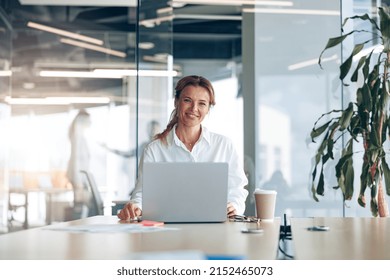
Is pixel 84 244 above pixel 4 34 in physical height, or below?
below

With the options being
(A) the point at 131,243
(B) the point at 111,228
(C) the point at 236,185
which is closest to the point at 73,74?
(C) the point at 236,185

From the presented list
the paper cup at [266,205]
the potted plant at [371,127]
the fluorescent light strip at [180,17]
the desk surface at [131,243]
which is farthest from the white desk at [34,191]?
the desk surface at [131,243]

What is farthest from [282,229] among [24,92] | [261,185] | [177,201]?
[24,92]

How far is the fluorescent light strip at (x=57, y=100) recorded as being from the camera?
209 inches

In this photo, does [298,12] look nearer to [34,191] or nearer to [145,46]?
[145,46]

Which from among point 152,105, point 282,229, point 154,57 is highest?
point 154,57

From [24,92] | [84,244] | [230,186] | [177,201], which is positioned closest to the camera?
[84,244]

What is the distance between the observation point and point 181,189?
197 cm

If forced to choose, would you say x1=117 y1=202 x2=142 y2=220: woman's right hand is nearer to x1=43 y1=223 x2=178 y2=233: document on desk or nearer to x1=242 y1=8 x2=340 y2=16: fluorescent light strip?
x1=43 y1=223 x2=178 y2=233: document on desk
